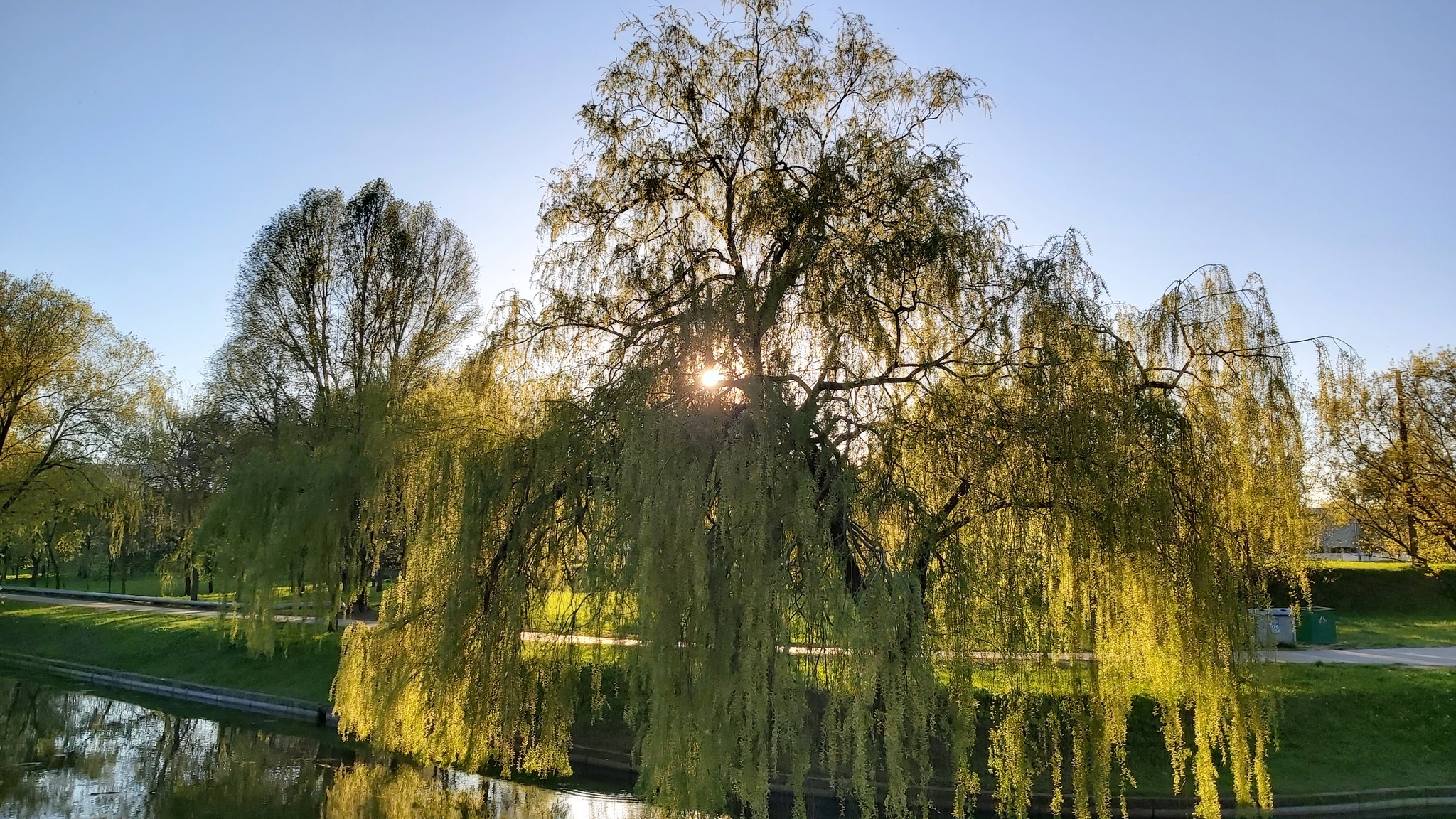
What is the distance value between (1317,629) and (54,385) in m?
35.9

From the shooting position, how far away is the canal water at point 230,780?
12.4 metres

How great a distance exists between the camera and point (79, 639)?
24688mm

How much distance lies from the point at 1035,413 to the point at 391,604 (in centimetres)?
763

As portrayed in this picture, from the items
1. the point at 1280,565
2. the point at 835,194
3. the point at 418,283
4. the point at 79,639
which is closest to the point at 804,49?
the point at 835,194

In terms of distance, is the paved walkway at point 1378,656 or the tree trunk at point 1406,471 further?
the tree trunk at point 1406,471

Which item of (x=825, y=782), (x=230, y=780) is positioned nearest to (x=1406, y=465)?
(x=825, y=782)

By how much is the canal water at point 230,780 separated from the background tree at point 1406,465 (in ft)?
69.0

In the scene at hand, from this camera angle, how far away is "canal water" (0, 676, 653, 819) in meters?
12.4

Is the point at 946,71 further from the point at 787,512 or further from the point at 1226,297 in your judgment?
the point at 787,512

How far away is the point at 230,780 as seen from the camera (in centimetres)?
1383

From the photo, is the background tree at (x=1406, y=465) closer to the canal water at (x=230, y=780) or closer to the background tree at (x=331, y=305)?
the canal water at (x=230, y=780)

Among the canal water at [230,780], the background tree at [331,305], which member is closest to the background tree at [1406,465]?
the canal water at [230,780]

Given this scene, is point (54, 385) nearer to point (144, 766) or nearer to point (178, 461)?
point (178, 461)

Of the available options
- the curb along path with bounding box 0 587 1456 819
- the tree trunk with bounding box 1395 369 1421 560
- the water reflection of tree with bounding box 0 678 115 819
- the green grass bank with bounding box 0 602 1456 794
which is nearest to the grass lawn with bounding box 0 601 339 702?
the green grass bank with bounding box 0 602 1456 794
